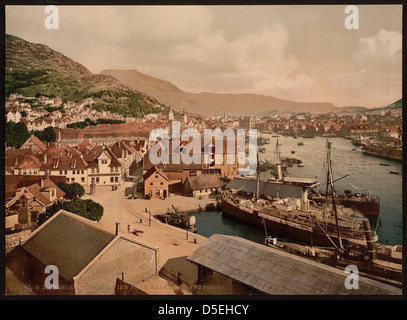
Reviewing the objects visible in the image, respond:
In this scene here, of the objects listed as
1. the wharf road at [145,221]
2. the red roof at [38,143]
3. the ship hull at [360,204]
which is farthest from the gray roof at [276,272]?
the red roof at [38,143]

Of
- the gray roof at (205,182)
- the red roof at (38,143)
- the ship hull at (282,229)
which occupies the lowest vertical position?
the ship hull at (282,229)

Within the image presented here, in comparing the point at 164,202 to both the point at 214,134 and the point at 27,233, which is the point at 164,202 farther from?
the point at 27,233

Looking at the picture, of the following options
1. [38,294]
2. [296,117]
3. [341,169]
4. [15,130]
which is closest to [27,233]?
[38,294]

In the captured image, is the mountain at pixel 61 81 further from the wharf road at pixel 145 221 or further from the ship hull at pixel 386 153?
the ship hull at pixel 386 153

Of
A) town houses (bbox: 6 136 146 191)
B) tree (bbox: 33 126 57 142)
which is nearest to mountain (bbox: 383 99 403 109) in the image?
town houses (bbox: 6 136 146 191)

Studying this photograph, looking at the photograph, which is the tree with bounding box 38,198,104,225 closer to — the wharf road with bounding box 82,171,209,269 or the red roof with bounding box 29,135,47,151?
the wharf road with bounding box 82,171,209,269

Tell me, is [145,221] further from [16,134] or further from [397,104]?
[397,104]
